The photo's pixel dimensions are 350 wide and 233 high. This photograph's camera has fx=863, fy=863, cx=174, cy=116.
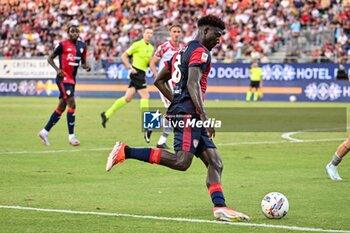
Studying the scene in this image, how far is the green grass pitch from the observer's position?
865cm

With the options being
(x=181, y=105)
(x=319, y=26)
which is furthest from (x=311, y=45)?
(x=181, y=105)

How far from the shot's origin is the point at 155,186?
38.8 ft

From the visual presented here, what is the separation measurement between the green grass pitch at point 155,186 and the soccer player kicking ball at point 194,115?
1.26 ft

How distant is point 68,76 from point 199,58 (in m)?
9.97

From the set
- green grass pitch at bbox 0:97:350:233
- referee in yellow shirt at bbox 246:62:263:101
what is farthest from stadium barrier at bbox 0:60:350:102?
green grass pitch at bbox 0:97:350:233

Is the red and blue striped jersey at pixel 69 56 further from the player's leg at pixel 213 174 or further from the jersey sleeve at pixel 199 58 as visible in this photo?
the jersey sleeve at pixel 199 58

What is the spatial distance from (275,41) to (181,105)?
3609 centimetres

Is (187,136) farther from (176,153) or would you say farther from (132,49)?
(132,49)

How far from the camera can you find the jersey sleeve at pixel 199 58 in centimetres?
888

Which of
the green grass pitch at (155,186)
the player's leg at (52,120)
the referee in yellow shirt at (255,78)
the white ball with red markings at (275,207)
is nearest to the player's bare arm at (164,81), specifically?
the green grass pitch at (155,186)

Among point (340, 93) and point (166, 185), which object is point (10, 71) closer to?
point (340, 93)

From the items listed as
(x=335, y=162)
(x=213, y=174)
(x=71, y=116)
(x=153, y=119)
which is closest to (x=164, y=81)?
(x=213, y=174)

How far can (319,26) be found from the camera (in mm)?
43344

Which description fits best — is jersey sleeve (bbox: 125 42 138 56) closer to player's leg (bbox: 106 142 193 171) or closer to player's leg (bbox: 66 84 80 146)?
player's leg (bbox: 66 84 80 146)
